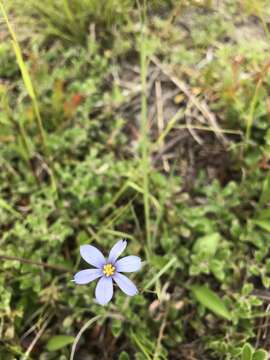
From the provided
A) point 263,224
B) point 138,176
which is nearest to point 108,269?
point 138,176

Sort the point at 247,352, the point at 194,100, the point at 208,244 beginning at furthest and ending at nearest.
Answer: the point at 194,100 < the point at 208,244 < the point at 247,352

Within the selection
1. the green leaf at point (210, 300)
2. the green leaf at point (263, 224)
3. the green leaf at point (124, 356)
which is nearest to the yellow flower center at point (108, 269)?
the green leaf at point (124, 356)

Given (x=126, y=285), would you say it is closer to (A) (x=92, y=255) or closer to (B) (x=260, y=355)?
(A) (x=92, y=255)

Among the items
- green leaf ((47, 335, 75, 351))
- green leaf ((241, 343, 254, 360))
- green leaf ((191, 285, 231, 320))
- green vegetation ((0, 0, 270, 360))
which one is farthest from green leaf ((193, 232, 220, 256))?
green leaf ((47, 335, 75, 351))

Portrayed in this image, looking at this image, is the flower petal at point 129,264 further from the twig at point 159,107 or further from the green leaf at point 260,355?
the twig at point 159,107

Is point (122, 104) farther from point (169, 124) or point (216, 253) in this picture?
point (216, 253)

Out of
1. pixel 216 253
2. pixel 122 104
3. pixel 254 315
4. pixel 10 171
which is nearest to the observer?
pixel 254 315

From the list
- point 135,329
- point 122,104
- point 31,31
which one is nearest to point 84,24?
point 31,31
